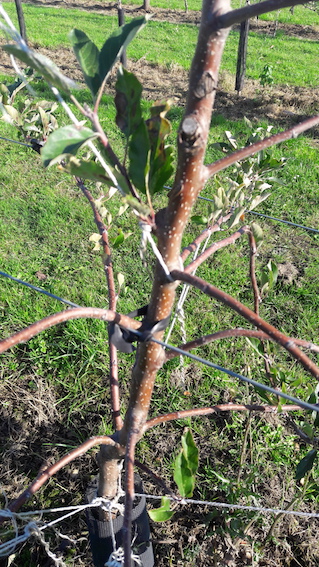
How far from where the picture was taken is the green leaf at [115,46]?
2.05 ft

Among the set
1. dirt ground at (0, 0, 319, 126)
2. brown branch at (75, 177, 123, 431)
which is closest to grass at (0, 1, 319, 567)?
brown branch at (75, 177, 123, 431)

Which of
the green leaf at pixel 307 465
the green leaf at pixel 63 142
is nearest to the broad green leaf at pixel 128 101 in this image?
the green leaf at pixel 63 142

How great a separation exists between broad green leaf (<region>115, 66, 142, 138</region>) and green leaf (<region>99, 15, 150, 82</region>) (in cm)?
2

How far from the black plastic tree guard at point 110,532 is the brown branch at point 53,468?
361 mm

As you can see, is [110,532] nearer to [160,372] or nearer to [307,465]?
[307,465]

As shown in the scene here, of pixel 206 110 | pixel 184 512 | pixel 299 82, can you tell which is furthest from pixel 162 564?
pixel 299 82

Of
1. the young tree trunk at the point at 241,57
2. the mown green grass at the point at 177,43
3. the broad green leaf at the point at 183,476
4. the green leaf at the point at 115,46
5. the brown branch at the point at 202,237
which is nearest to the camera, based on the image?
the green leaf at the point at 115,46

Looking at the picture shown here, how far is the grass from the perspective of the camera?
1.80 m

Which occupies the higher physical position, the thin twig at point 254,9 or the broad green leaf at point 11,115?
the thin twig at point 254,9

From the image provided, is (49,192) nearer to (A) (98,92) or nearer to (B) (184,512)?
(B) (184,512)

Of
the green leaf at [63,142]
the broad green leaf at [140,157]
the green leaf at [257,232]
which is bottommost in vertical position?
the green leaf at [257,232]

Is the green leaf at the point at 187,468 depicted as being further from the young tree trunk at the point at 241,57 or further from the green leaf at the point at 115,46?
the young tree trunk at the point at 241,57

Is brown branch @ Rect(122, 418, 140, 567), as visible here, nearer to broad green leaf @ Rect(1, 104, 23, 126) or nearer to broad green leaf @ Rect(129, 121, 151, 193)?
broad green leaf @ Rect(129, 121, 151, 193)

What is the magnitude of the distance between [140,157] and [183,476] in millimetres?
664
